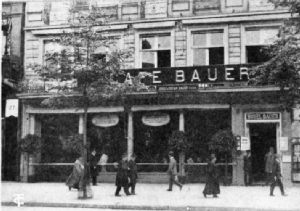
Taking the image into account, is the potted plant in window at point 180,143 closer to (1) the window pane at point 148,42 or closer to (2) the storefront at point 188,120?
(2) the storefront at point 188,120

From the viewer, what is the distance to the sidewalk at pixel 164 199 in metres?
14.0

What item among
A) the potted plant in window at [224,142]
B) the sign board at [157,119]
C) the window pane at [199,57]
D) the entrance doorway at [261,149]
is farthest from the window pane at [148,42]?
the entrance doorway at [261,149]

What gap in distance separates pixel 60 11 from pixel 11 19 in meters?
2.46

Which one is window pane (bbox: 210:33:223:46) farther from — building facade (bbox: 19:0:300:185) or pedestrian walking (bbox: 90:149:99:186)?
pedestrian walking (bbox: 90:149:99:186)

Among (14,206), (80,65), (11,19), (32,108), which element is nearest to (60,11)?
(11,19)

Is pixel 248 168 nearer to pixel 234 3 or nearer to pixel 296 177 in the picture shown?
pixel 296 177

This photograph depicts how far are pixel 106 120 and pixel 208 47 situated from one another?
558 cm

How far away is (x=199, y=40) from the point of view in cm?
2120

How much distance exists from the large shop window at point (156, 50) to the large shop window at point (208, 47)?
1.21 m

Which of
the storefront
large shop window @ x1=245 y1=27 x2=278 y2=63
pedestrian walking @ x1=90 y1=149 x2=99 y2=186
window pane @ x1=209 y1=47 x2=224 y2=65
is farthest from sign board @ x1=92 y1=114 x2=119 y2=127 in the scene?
large shop window @ x1=245 y1=27 x2=278 y2=63

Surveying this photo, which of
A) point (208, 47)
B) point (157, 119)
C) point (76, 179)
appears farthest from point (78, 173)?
point (208, 47)

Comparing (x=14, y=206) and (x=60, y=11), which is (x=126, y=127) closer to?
(x=60, y=11)

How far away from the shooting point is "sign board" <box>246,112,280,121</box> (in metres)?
20.0

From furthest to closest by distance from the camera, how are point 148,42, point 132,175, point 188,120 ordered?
point 148,42 → point 188,120 → point 132,175
